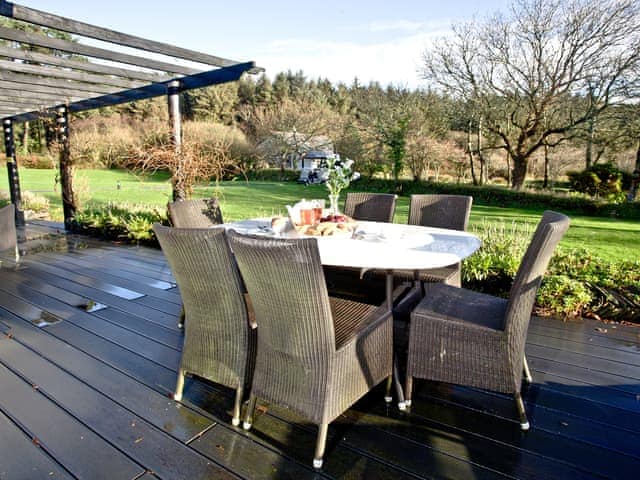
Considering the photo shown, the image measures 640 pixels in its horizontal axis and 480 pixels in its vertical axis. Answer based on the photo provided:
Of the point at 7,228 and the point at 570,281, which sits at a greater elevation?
the point at 7,228

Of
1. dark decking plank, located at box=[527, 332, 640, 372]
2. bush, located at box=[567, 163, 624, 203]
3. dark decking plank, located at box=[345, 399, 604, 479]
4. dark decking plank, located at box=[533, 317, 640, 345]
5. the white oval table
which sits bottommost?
dark decking plank, located at box=[345, 399, 604, 479]

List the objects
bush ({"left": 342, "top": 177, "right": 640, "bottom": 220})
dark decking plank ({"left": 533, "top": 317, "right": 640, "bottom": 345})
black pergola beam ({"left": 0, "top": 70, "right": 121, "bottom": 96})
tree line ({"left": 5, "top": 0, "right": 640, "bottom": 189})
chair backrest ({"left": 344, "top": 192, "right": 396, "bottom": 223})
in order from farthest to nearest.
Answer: tree line ({"left": 5, "top": 0, "right": 640, "bottom": 189})
bush ({"left": 342, "top": 177, "right": 640, "bottom": 220})
black pergola beam ({"left": 0, "top": 70, "right": 121, "bottom": 96})
chair backrest ({"left": 344, "top": 192, "right": 396, "bottom": 223})
dark decking plank ({"left": 533, "top": 317, "right": 640, "bottom": 345})

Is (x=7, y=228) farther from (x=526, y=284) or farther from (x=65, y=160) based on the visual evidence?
(x=526, y=284)

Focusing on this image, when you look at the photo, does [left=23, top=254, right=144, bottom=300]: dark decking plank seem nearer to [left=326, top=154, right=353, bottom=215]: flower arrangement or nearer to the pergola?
the pergola

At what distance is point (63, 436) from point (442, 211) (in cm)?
290

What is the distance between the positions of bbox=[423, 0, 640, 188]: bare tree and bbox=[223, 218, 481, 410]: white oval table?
11216mm

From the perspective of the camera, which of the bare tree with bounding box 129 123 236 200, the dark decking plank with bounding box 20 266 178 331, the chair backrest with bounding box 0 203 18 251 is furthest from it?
the bare tree with bounding box 129 123 236 200

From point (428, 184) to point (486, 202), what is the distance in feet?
7.69

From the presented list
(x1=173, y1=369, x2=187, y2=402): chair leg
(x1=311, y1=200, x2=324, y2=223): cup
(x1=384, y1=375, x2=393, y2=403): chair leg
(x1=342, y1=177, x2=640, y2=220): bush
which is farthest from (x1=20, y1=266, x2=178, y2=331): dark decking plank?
(x1=342, y1=177, x2=640, y2=220): bush

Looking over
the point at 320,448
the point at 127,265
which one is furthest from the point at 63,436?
the point at 127,265

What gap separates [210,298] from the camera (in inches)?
72.4

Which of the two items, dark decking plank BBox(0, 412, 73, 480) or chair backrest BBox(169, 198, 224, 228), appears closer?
dark decking plank BBox(0, 412, 73, 480)

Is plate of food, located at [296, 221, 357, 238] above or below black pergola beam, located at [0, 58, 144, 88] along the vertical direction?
below

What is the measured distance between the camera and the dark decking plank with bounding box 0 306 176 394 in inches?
89.4
